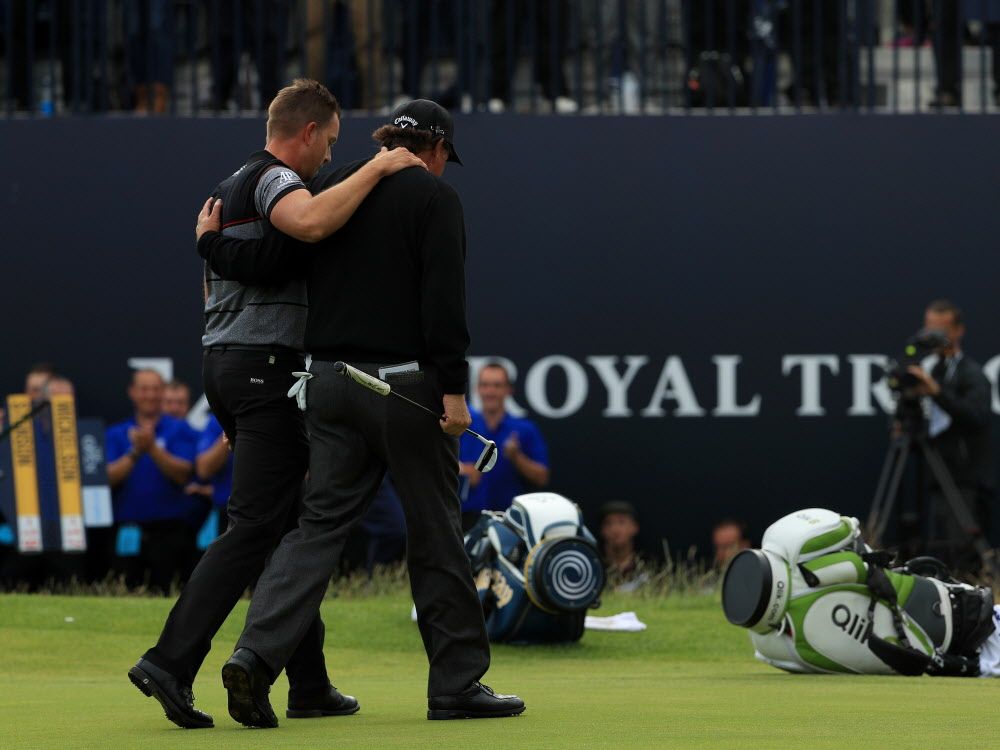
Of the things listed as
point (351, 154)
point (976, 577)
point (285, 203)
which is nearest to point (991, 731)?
point (285, 203)

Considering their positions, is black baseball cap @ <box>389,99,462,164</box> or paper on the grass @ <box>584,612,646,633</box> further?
paper on the grass @ <box>584,612,646,633</box>

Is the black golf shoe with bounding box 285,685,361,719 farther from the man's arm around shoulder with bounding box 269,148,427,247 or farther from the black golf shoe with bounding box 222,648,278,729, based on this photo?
the man's arm around shoulder with bounding box 269,148,427,247

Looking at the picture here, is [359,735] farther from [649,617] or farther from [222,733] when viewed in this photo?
[649,617]

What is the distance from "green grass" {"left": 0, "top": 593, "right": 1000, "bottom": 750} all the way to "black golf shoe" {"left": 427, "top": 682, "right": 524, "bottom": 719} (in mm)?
70

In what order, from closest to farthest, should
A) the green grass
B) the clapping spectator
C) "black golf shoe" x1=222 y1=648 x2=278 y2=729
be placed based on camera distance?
1. the green grass
2. "black golf shoe" x1=222 y1=648 x2=278 y2=729
3. the clapping spectator

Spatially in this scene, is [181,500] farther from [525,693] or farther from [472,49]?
[525,693]

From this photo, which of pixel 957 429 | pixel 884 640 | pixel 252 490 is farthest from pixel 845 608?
pixel 957 429

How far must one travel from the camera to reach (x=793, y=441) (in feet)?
40.2

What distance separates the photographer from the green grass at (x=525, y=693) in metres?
4.43

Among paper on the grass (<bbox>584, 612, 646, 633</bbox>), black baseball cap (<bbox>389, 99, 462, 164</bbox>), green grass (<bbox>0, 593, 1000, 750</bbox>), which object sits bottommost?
paper on the grass (<bbox>584, 612, 646, 633</bbox>)

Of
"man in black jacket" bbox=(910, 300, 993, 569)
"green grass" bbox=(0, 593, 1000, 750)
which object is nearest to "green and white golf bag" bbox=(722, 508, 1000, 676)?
"green grass" bbox=(0, 593, 1000, 750)

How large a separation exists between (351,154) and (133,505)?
2687mm

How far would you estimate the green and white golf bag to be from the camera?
6.67 m

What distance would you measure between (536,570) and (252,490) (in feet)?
10.1
